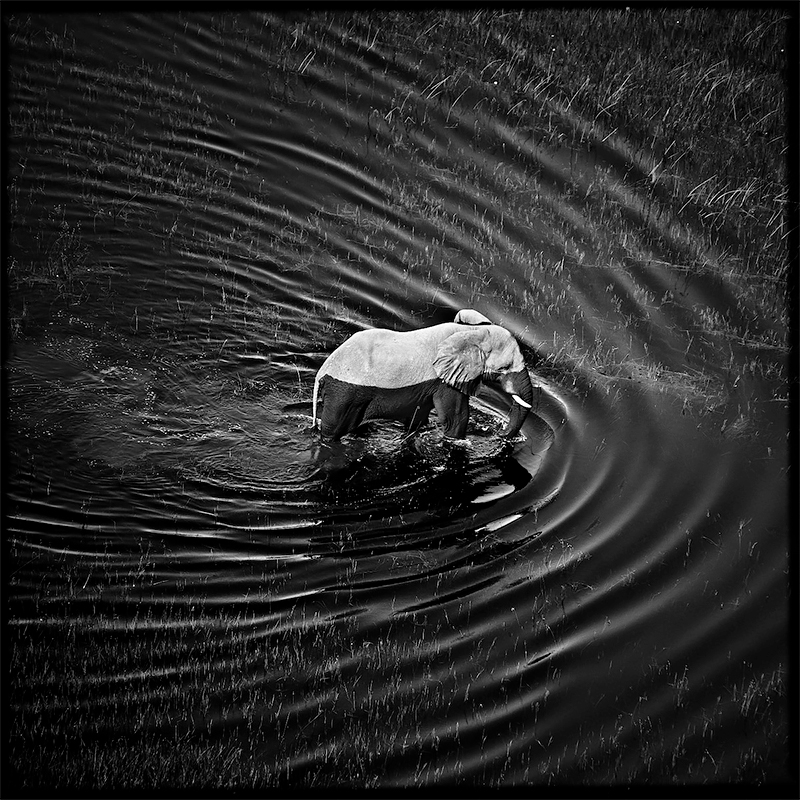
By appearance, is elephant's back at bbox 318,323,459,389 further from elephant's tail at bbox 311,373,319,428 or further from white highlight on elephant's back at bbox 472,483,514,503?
white highlight on elephant's back at bbox 472,483,514,503

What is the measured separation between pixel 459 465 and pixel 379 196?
3756 millimetres

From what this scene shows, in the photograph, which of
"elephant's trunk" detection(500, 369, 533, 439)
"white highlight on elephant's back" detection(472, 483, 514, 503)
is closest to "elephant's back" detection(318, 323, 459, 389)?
"elephant's trunk" detection(500, 369, 533, 439)

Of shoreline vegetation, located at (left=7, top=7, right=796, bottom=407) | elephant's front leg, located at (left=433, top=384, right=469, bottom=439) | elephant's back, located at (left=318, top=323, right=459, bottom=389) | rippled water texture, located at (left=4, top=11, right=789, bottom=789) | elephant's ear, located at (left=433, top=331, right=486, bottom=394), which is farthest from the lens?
shoreline vegetation, located at (left=7, top=7, right=796, bottom=407)

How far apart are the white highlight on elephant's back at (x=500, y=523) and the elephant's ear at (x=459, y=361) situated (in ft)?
3.11

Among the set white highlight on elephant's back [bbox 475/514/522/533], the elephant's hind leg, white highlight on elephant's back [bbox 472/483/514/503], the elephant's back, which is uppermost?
the elephant's back

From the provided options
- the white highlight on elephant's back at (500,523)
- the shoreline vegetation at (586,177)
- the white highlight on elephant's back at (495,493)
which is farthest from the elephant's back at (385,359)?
the shoreline vegetation at (586,177)

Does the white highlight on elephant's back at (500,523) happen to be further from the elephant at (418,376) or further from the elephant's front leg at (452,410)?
the elephant's front leg at (452,410)

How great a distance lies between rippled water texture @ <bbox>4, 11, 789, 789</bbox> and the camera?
6.02 m

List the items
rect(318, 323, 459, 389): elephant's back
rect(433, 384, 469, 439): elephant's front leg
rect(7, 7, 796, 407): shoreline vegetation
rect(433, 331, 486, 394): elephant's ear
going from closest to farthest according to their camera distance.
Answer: rect(318, 323, 459, 389): elephant's back → rect(433, 331, 486, 394): elephant's ear → rect(433, 384, 469, 439): elephant's front leg → rect(7, 7, 796, 407): shoreline vegetation

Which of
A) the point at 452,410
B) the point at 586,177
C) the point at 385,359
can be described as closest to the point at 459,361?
the point at 452,410

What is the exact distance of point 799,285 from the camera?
32.4 feet

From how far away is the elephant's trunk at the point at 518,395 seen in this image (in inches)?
313

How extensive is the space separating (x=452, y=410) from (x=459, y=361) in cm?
38

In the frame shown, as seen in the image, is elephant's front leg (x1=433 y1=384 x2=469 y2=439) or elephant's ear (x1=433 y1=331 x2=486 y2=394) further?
elephant's front leg (x1=433 y1=384 x2=469 y2=439)
